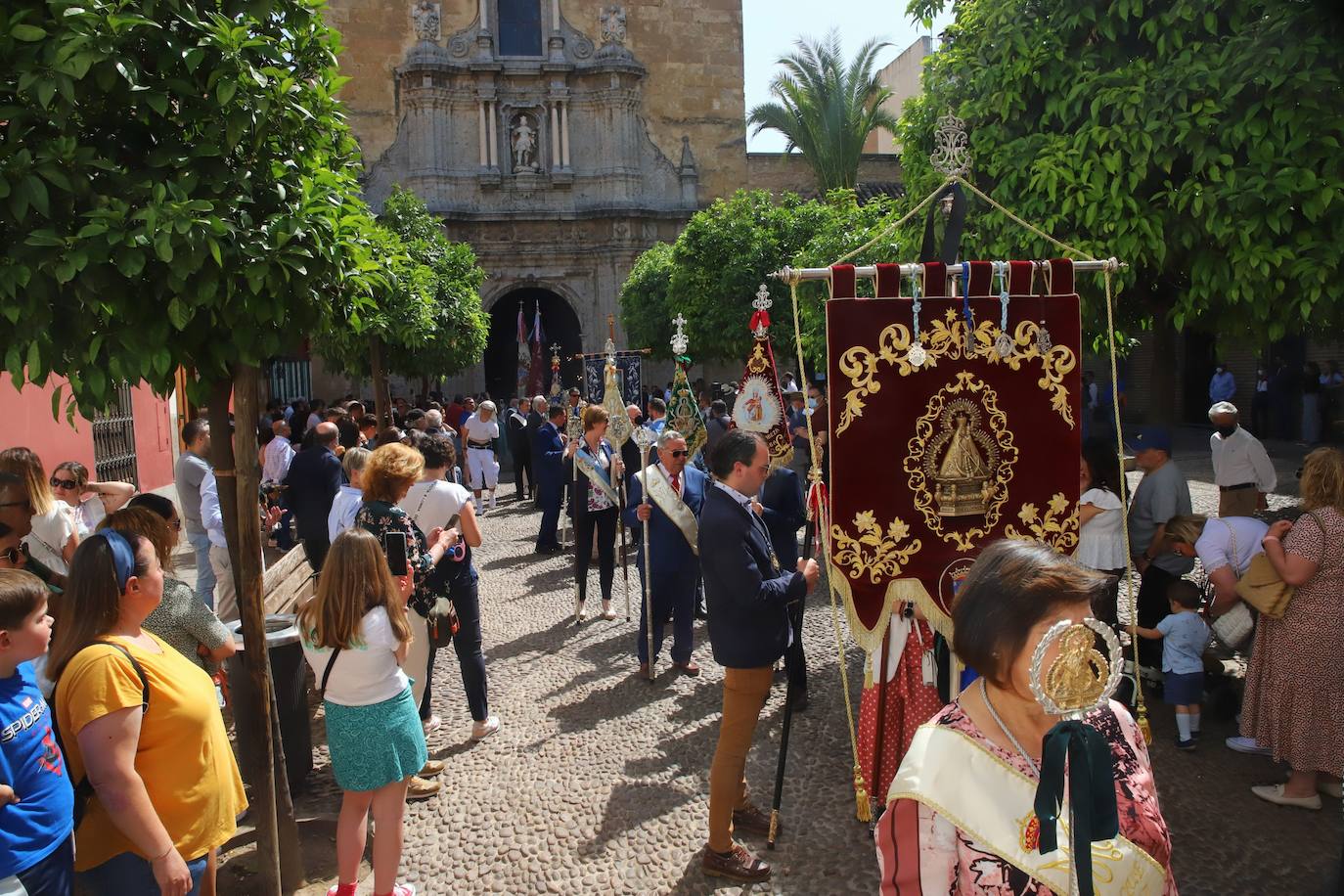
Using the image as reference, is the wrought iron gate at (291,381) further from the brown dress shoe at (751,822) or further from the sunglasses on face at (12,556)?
the brown dress shoe at (751,822)

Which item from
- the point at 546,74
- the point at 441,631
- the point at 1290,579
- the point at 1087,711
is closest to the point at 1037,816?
the point at 1087,711

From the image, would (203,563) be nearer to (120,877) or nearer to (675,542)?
(675,542)

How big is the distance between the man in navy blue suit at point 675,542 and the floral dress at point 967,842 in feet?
15.2

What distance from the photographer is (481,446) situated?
1458 centimetres

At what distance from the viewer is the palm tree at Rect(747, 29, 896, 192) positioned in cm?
2453

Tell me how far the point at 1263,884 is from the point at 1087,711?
3.01m

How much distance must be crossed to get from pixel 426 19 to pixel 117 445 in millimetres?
17725

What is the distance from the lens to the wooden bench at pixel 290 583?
242 inches

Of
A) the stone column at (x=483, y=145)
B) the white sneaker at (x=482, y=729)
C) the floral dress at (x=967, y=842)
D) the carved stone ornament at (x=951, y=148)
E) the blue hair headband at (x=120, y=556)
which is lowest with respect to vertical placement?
the white sneaker at (x=482, y=729)

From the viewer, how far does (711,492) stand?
4328 mm

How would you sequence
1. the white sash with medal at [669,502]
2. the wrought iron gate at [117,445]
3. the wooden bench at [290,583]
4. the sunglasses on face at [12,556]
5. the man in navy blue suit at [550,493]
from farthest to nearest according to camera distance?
the man in navy blue suit at [550,493] < the wrought iron gate at [117,445] < the white sash with medal at [669,502] < the wooden bench at [290,583] < the sunglasses on face at [12,556]

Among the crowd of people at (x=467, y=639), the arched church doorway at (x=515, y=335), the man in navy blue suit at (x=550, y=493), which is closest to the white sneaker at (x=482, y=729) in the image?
the crowd of people at (x=467, y=639)

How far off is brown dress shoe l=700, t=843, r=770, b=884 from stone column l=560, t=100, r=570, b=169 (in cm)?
2373

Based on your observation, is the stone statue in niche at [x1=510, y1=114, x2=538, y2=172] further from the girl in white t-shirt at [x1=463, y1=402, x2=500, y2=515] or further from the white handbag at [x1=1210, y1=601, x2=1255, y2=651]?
the white handbag at [x1=1210, y1=601, x2=1255, y2=651]
